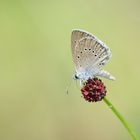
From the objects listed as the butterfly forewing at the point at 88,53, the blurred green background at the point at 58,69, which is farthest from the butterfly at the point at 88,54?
the blurred green background at the point at 58,69

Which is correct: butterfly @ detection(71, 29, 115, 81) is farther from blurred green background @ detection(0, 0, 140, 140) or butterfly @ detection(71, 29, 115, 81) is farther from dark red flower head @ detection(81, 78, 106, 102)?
blurred green background @ detection(0, 0, 140, 140)

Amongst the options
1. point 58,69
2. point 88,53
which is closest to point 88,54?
point 88,53

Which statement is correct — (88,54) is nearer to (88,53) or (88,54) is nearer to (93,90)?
(88,53)

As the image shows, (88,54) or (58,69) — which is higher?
(58,69)

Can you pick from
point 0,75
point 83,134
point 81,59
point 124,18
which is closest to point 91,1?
point 124,18

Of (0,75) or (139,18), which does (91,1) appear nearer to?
(139,18)
